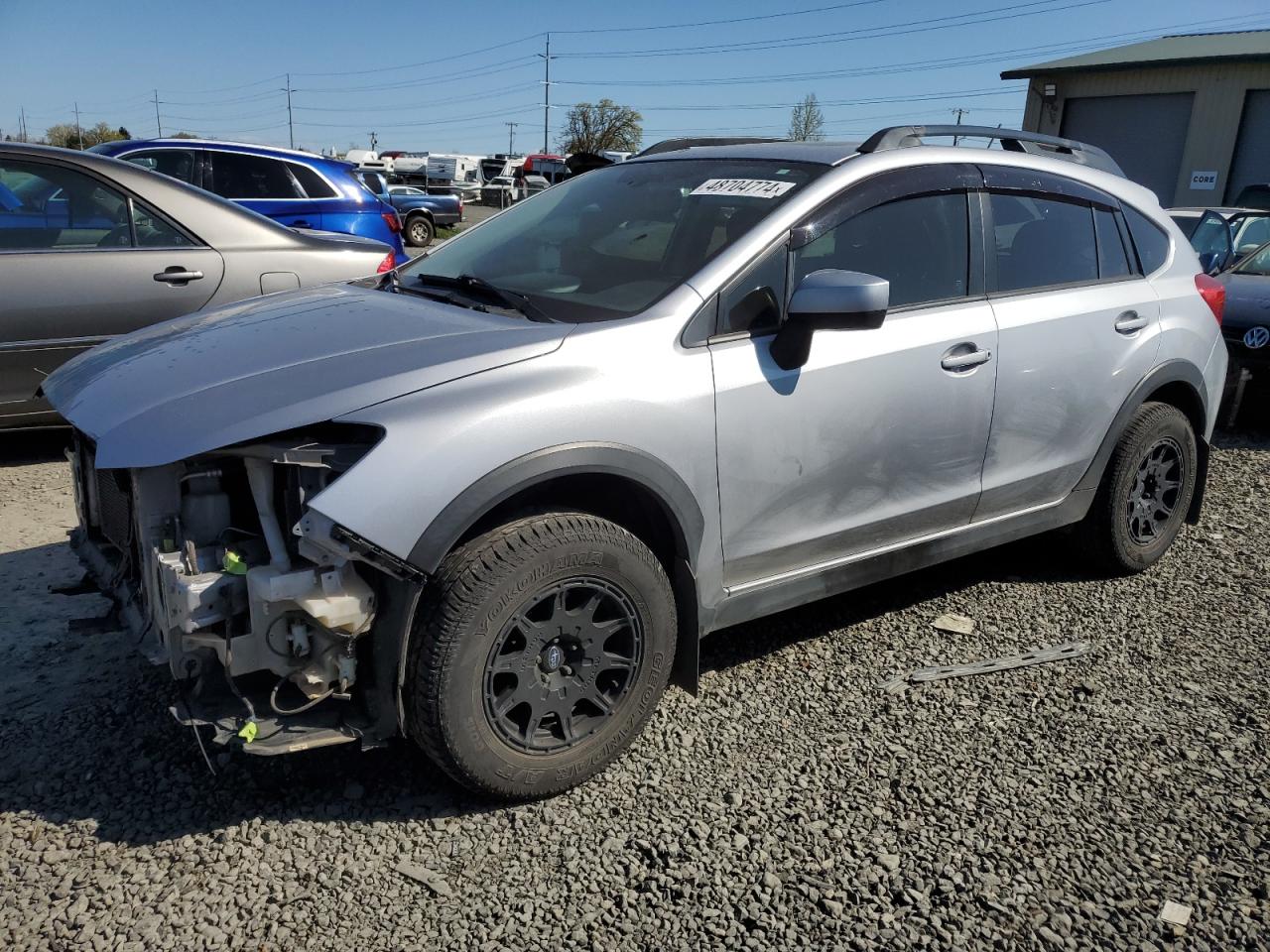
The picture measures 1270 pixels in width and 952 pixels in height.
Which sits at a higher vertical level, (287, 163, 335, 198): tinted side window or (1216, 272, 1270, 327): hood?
(287, 163, 335, 198): tinted side window

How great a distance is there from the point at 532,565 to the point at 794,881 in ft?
3.33

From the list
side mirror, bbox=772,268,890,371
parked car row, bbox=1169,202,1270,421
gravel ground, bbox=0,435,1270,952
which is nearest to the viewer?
gravel ground, bbox=0,435,1270,952

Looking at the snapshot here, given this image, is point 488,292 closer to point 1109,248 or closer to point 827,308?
point 827,308

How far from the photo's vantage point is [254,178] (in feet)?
29.0

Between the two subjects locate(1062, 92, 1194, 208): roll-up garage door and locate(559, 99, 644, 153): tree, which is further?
locate(559, 99, 644, 153): tree

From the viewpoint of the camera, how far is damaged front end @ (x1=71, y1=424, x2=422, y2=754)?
244 centimetres

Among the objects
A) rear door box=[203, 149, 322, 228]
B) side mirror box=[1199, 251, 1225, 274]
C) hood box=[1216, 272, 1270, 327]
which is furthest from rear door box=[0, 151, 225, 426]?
side mirror box=[1199, 251, 1225, 274]

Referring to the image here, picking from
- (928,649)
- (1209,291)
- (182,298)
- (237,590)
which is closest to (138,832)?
(237,590)

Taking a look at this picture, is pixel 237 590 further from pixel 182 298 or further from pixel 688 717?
pixel 182 298

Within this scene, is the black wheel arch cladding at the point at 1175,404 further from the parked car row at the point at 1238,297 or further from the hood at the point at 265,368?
the parked car row at the point at 1238,297

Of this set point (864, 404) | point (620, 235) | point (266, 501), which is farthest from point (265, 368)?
point (864, 404)

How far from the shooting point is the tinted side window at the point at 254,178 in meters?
→ 8.82

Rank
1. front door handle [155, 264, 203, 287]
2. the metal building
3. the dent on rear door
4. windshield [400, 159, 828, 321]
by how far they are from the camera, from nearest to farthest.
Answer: windshield [400, 159, 828, 321], the dent on rear door, front door handle [155, 264, 203, 287], the metal building

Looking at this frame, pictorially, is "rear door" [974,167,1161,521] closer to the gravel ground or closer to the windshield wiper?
the gravel ground
